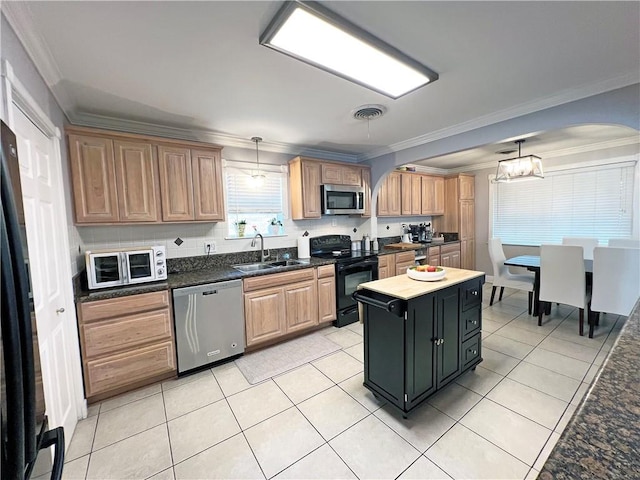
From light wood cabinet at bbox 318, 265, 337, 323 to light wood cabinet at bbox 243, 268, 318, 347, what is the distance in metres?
0.08

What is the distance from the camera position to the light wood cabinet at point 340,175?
150 inches

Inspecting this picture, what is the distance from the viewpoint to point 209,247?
10.5 feet

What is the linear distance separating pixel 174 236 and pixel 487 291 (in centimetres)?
522

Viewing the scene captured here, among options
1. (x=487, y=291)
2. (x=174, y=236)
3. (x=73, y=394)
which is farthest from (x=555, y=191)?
(x=73, y=394)

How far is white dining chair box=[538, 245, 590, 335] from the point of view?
10.1 feet

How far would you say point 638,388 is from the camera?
740mm

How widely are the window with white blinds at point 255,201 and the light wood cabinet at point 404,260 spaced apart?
192 cm

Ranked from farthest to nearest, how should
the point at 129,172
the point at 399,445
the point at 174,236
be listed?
the point at 174,236 → the point at 129,172 → the point at 399,445

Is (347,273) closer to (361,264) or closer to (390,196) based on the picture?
(361,264)

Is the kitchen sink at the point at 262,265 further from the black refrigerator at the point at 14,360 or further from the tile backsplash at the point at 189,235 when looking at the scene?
the black refrigerator at the point at 14,360

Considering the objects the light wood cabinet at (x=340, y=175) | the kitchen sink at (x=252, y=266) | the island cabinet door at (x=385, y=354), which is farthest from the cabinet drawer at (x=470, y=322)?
the light wood cabinet at (x=340, y=175)

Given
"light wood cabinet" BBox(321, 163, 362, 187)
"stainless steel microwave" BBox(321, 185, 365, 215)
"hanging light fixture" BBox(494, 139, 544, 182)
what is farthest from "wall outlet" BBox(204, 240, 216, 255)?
"hanging light fixture" BBox(494, 139, 544, 182)

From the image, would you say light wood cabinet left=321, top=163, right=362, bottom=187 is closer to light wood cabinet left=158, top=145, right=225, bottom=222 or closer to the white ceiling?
the white ceiling

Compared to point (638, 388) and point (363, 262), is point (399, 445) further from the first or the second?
point (363, 262)
